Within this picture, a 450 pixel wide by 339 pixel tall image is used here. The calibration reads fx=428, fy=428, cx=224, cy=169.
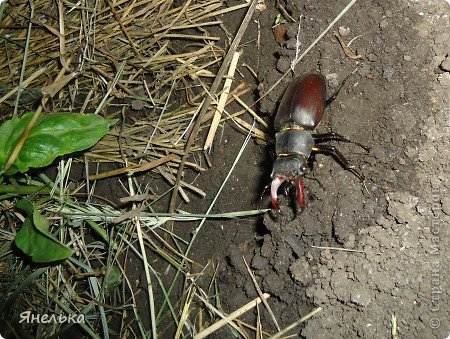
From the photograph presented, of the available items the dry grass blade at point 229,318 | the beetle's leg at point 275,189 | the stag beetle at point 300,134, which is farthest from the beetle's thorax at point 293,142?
the dry grass blade at point 229,318

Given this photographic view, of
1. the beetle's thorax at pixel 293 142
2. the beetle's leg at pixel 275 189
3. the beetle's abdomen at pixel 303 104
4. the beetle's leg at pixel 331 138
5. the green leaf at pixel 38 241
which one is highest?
the beetle's abdomen at pixel 303 104

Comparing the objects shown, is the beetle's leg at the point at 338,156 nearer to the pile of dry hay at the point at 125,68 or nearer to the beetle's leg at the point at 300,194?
the beetle's leg at the point at 300,194

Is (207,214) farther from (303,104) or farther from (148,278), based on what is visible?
(303,104)

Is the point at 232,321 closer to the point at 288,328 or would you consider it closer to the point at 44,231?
the point at 288,328

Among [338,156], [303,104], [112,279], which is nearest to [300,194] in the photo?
[338,156]

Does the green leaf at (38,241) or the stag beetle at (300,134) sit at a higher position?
the stag beetle at (300,134)
